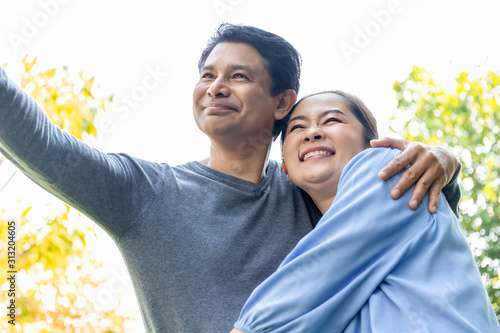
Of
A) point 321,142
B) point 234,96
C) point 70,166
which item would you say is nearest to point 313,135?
point 321,142

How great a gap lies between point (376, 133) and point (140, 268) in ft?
2.85

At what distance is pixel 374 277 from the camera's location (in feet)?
3.86

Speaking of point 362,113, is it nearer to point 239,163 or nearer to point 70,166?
point 239,163

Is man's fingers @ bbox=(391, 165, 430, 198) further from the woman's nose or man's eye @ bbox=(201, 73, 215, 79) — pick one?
man's eye @ bbox=(201, 73, 215, 79)

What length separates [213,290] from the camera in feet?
4.96

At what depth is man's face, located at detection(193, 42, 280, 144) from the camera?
→ 5.96 ft

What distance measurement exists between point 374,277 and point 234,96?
873 millimetres

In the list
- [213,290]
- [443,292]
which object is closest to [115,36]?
[213,290]

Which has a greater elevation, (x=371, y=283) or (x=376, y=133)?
(x=376, y=133)

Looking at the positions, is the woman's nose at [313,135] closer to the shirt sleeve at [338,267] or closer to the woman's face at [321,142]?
the woman's face at [321,142]

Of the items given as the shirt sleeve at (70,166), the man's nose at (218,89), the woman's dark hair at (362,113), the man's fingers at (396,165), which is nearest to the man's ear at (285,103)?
the woman's dark hair at (362,113)

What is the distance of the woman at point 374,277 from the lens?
112 centimetres

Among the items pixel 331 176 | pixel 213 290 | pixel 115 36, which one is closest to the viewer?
pixel 213 290

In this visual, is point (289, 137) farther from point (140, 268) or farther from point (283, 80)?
point (140, 268)
